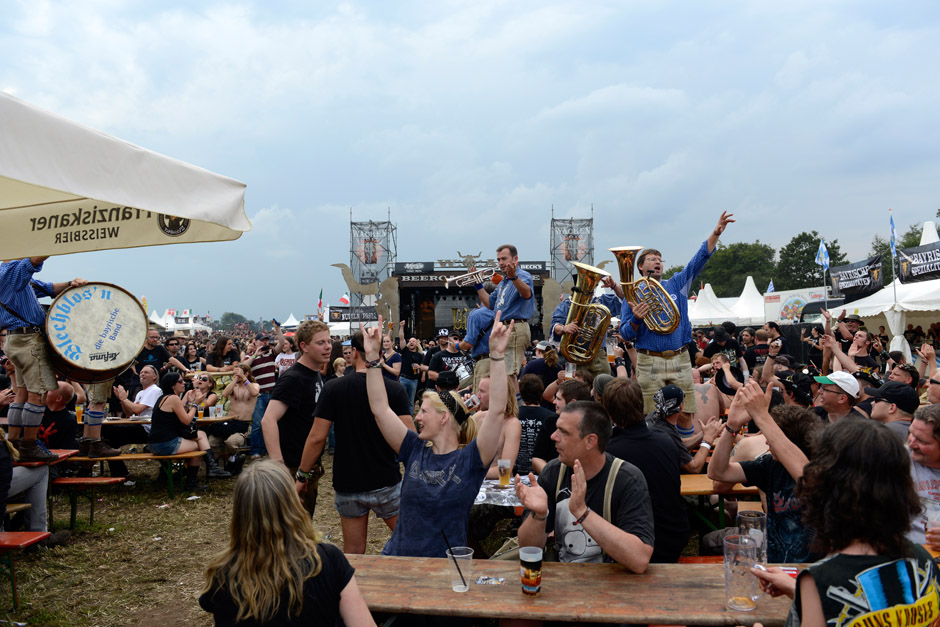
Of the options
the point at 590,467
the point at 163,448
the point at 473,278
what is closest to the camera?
the point at 590,467

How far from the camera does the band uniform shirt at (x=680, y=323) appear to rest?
253 inches

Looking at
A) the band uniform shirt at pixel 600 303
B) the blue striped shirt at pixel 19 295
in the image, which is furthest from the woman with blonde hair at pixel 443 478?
the band uniform shirt at pixel 600 303

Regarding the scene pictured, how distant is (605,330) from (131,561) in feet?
18.3

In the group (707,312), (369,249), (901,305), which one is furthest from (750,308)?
(369,249)

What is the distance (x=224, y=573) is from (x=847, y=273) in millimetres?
20626

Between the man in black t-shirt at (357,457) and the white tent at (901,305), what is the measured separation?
15.1 metres

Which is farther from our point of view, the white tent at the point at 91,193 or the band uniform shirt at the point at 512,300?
the band uniform shirt at the point at 512,300

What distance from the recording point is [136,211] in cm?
368

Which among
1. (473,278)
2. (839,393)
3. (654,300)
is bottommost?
(839,393)

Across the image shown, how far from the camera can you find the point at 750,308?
2869 centimetres

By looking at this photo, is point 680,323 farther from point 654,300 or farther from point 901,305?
point 901,305

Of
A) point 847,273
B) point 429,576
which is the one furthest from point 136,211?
point 847,273

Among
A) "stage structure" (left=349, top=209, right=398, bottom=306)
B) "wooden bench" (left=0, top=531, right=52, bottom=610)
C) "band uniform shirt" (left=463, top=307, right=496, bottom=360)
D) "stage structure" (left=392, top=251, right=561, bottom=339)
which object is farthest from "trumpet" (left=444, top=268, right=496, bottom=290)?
"stage structure" (left=349, top=209, right=398, bottom=306)

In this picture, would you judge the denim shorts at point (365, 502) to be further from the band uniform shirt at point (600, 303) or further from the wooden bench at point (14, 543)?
the band uniform shirt at point (600, 303)
